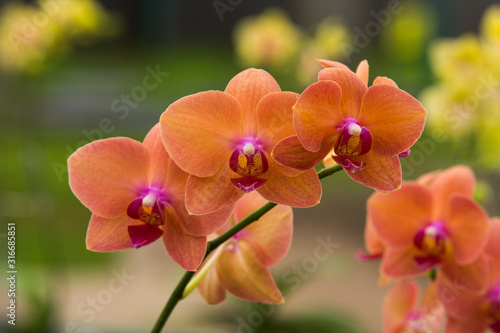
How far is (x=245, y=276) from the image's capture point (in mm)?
349

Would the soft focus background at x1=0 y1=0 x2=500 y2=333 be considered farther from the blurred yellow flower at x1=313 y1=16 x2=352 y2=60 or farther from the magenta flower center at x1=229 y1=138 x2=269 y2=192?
the magenta flower center at x1=229 y1=138 x2=269 y2=192

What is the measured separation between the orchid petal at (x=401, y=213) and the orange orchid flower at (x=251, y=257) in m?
0.08

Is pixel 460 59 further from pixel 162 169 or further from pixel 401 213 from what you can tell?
pixel 162 169

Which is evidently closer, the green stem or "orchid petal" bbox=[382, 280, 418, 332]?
the green stem

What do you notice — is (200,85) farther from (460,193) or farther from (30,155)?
(460,193)

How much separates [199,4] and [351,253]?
11.0ft

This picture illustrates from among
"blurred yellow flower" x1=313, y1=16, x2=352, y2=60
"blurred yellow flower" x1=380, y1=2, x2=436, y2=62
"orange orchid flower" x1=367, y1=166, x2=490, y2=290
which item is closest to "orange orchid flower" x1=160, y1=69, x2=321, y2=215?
"orange orchid flower" x1=367, y1=166, x2=490, y2=290

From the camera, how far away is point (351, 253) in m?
2.13

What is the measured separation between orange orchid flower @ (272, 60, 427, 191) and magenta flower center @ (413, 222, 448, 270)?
0.12 meters

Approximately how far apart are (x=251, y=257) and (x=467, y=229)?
158mm

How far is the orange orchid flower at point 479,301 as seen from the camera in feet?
1.33

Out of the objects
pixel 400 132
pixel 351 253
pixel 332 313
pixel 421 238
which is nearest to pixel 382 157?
pixel 400 132

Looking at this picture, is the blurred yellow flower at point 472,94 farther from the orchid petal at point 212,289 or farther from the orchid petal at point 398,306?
the orchid petal at point 212,289

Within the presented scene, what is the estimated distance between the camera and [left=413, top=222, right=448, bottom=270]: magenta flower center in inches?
15.7
